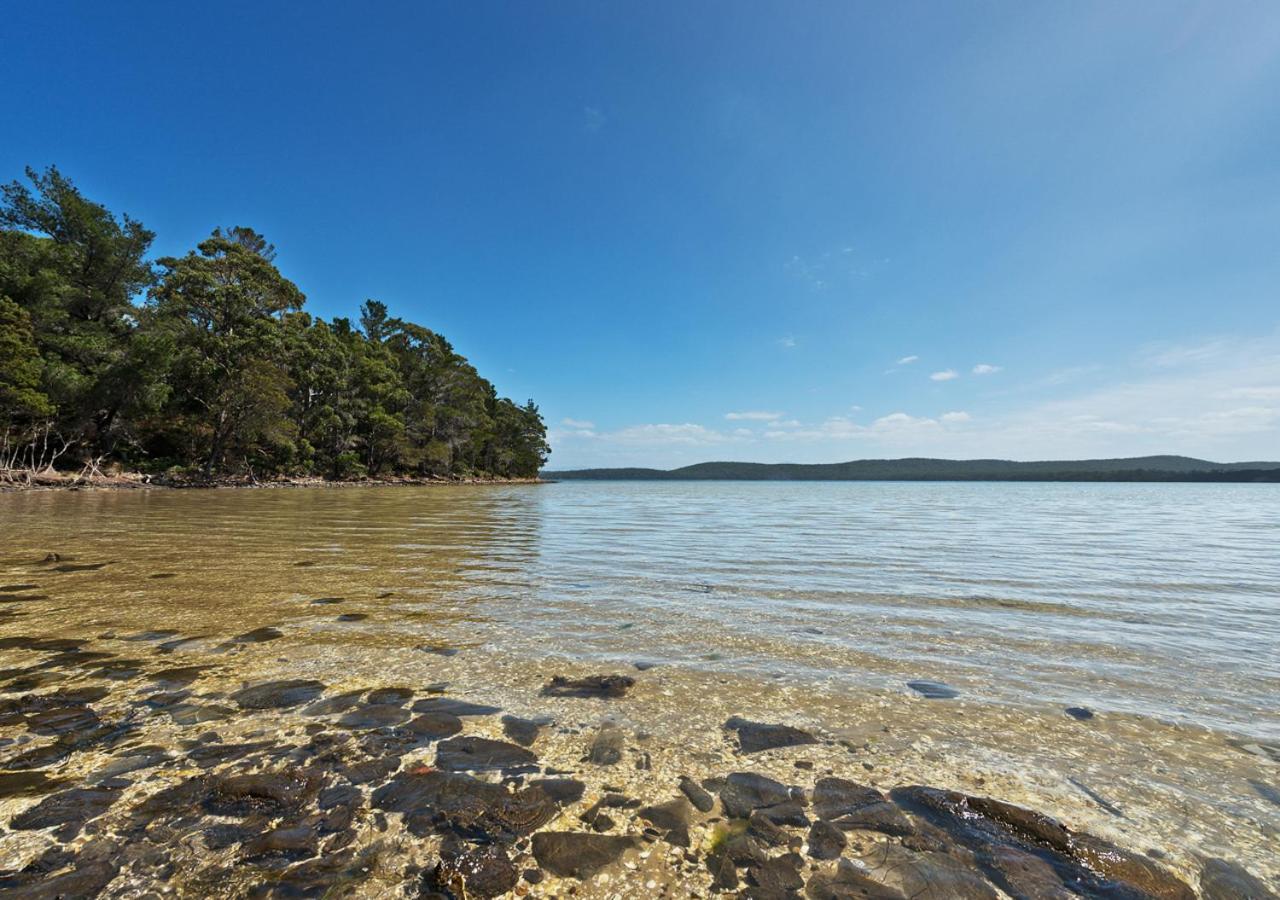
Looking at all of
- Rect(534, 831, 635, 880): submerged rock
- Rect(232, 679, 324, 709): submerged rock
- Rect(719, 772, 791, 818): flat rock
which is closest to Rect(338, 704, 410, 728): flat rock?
Rect(232, 679, 324, 709): submerged rock

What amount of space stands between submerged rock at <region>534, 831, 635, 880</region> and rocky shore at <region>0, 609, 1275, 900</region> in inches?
0.4

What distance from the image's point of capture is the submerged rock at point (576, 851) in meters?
2.48

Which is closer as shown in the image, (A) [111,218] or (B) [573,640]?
(B) [573,640]

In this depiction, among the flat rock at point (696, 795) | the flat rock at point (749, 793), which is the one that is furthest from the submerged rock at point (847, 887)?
the flat rock at point (696, 795)

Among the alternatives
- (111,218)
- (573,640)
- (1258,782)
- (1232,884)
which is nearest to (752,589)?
(573,640)

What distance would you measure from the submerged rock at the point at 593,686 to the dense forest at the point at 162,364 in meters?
42.4

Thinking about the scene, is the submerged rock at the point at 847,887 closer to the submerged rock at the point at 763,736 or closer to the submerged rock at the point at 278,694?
the submerged rock at the point at 763,736

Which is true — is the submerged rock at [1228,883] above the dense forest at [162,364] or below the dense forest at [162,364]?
below

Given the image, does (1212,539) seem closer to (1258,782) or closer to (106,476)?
(1258,782)

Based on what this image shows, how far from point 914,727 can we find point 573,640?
3.53 meters

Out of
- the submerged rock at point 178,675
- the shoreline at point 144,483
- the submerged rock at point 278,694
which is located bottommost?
the submerged rock at point 278,694

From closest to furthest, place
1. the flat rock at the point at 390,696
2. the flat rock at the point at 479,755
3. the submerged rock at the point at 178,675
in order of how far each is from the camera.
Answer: the flat rock at the point at 479,755
the flat rock at the point at 390,696
the submerged rock at the point at 178,675

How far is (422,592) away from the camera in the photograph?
8375 mm

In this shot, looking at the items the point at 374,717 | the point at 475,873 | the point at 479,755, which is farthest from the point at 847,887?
the point at 374,717
